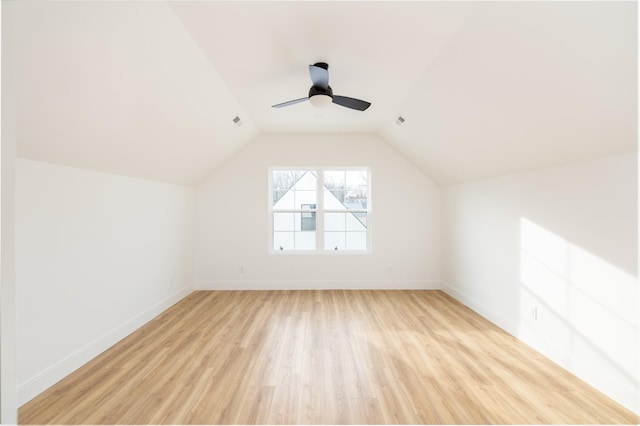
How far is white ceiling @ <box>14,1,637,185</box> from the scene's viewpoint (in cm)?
163

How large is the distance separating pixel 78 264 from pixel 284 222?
123 inches

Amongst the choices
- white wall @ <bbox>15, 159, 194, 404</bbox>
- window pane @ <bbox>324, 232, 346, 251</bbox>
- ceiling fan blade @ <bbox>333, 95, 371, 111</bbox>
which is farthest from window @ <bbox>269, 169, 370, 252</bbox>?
ceiling fan blade @ <bbox>333, 95, 371, 111</bbox>

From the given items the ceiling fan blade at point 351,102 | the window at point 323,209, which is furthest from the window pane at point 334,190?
the ceiling fan blade at point 351,102

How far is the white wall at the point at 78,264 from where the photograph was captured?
209 centimetres

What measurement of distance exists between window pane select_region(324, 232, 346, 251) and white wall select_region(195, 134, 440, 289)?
234 millimetres

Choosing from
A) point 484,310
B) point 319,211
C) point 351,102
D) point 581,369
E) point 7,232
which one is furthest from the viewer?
point 319,211

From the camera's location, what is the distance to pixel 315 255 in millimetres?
5105

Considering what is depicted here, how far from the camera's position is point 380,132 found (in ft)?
16.2

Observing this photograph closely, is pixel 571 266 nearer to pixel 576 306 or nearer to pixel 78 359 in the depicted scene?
pixel 576 306

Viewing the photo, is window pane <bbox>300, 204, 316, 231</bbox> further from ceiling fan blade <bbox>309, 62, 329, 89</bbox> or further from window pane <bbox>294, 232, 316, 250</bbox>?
ceiling fan blade <bbox>309, 62, 329, 89</bbox>

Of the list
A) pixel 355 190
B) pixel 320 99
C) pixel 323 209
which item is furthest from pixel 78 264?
A: pixel 355 190

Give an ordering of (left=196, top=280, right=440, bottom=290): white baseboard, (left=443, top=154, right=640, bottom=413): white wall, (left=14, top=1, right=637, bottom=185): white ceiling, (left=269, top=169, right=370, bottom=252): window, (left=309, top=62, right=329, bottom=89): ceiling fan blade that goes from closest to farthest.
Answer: (left=14, top=1, right=637, bottom=185): white ceiling < (left=443, top=154, right=640, bottom=413): white wall < (left=309, top=62, right=329, bottom=89): ceiling fan blade < (left=196, top=280, right=440, bottom=290): white baseboard < (left=269, top=169, right=370, bottom=252): window

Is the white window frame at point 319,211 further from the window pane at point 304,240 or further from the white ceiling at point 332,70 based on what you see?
the white ceiling at point 332,70

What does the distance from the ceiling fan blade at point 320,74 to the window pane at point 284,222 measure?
116 inches
